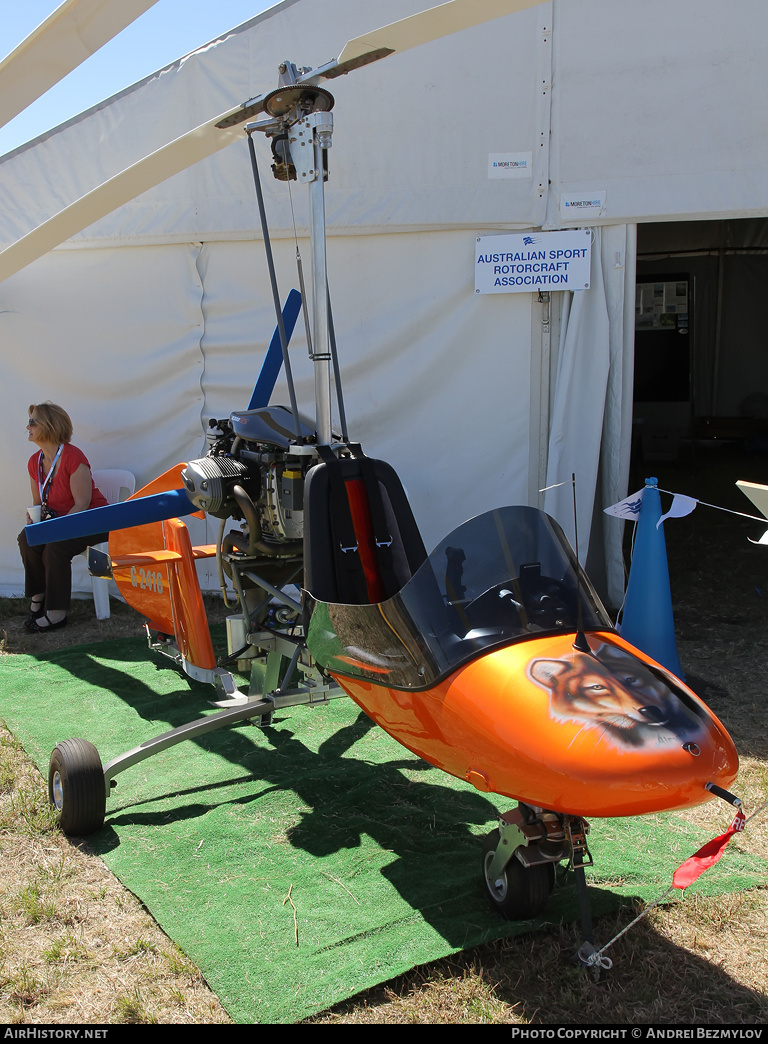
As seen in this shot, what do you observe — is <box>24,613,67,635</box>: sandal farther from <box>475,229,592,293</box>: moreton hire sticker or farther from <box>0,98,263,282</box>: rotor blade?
<box>475,229,592,293</box>: moreton hire sticker

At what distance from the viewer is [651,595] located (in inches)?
174

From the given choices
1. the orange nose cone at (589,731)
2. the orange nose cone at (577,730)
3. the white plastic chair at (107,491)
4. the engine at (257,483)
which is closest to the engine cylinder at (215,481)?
the engine at (257,483)

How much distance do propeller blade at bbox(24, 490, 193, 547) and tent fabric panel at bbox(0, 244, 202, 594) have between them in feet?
8.36

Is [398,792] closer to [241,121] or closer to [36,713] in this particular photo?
[36,713]

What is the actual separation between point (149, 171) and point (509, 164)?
8.91 ft

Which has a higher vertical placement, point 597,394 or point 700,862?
point 597,394

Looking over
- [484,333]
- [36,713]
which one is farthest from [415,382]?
[36,713]

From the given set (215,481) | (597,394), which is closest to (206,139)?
(215,481)

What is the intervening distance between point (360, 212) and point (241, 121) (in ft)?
7.77

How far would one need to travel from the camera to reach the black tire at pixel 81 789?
2.97 metres

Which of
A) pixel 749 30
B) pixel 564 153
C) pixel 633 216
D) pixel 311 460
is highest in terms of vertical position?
pixel 749 30

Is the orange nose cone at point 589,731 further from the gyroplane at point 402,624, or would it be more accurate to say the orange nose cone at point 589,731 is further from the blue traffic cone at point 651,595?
the blue traffic cone at point 651,595

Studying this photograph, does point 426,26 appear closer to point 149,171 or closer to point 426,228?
point 149,171

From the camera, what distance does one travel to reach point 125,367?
5938 mm
